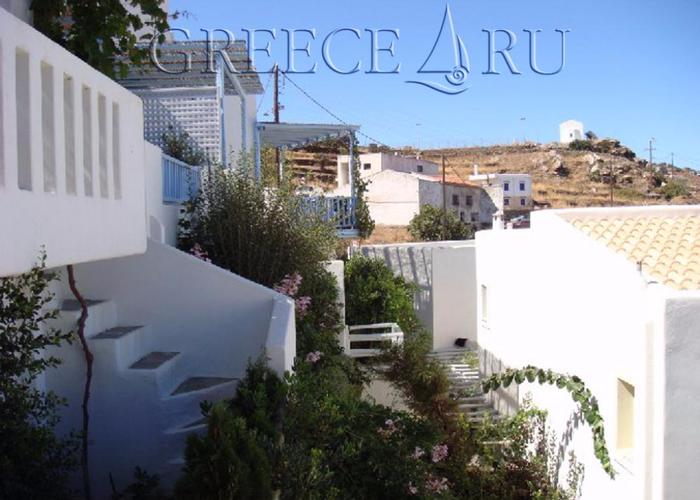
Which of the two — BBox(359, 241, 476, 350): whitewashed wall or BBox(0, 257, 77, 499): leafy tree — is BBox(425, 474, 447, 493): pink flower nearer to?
BBox(0, 257, 77, 499): leafy tree

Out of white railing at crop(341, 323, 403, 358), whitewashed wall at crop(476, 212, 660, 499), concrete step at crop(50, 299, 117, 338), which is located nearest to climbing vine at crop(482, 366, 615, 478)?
whitewashed wall at crop(476, 212, 660, 499)

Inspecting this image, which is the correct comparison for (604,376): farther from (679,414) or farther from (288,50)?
(288,50)

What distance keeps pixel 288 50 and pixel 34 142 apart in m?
8.56

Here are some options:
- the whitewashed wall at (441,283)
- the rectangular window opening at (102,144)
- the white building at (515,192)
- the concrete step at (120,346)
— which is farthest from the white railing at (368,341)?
the white building at (515,192)

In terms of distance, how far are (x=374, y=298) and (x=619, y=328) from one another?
27.4ft

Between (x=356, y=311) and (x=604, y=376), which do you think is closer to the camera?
(x=604, y=376)

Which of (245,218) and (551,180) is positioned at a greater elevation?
(551,180)

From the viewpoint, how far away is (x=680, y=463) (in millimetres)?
7348

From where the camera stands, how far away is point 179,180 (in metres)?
9.63

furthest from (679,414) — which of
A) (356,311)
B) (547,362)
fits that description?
(356,311)

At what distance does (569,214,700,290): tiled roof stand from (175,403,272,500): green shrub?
6.08 meters

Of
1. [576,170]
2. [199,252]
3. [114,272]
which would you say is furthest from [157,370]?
[576,170]

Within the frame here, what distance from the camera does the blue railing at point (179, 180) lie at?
348 inches

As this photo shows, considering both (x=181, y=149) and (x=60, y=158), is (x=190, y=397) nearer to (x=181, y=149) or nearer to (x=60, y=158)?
(x=60, y=158)
